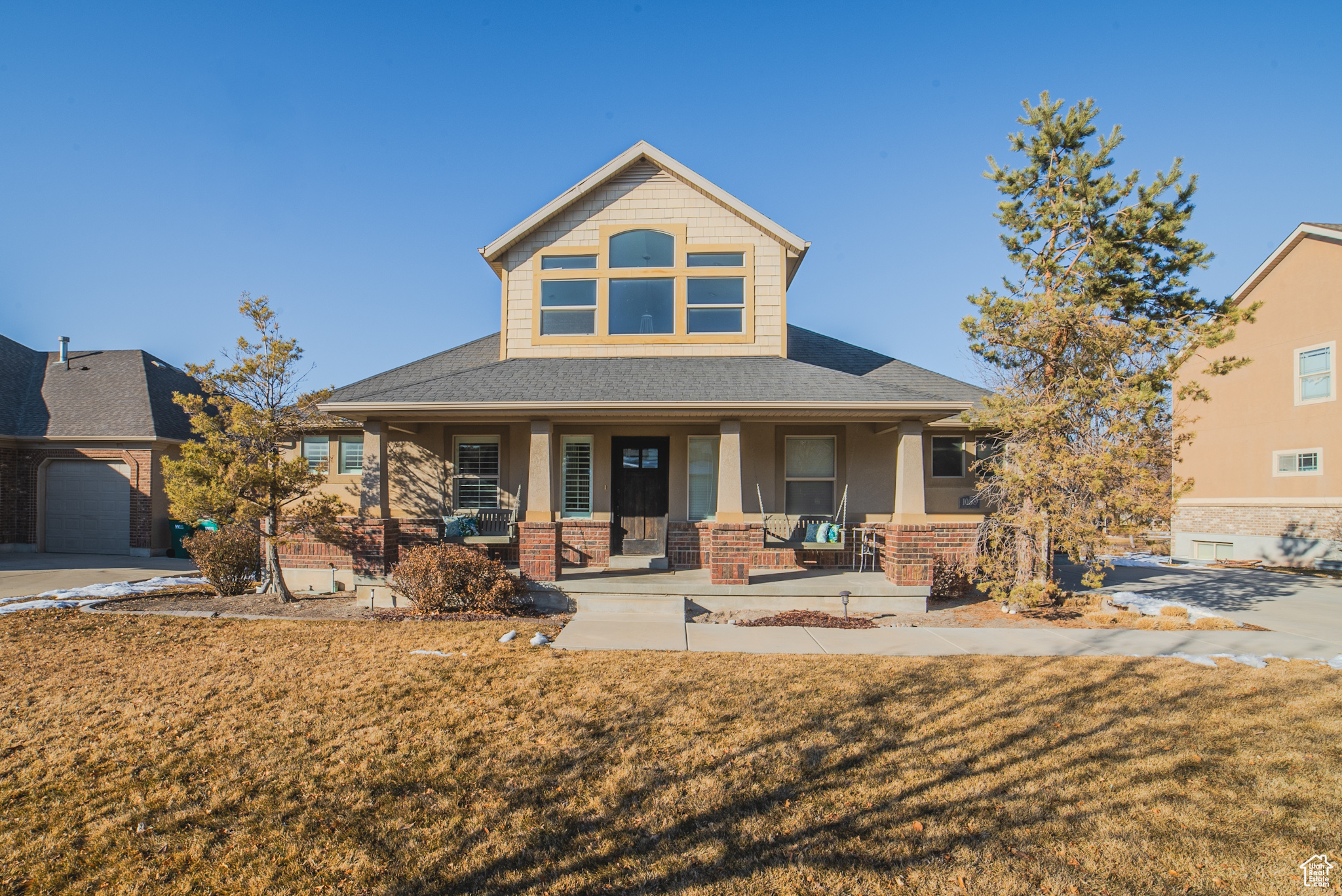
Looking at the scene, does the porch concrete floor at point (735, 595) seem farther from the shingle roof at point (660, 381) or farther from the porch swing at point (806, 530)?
the shingle roof at point (660, 381)

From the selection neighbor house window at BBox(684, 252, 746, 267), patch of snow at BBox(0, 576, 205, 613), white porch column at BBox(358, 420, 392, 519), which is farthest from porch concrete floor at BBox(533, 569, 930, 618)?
patch of snow at BBox(0, 576, 205, 613)

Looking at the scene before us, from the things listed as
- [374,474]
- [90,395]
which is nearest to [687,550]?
[374,474]

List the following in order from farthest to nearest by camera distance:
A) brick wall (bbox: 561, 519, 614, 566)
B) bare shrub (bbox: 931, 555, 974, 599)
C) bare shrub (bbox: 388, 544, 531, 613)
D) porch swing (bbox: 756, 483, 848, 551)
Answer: porch swing (bbox: 756, 483, 848, 551)
brick wall (bbox: 561, 519, 614, 566)
bare shrub (bbox: 931, 555, 974, 599)
bare shrub (bbox: 388, 544, 531, 613)

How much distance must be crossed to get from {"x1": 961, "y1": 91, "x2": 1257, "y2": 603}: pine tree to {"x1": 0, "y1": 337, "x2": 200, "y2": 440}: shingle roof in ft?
63.6

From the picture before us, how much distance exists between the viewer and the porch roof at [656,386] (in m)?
9.59

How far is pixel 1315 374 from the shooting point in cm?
1554

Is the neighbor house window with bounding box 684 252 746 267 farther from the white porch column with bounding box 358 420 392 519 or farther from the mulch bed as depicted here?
the mulch bed

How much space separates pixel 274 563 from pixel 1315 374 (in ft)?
76.1

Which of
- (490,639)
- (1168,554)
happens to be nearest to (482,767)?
(490,639)

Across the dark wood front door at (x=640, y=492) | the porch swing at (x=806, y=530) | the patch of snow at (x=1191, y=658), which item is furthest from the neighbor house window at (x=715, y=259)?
the patch of snow at (x=1191, y=658)

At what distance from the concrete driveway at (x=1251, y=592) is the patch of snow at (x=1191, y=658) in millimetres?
2119

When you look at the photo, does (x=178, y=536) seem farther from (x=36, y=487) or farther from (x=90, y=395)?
(x=90, y=395)

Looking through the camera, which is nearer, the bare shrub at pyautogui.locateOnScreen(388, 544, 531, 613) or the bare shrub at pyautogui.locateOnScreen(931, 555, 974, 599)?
the bare shrub at pyautogui.locateOnScreen(388, 544, 531, 613)

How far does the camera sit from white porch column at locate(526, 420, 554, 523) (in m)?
9.77
